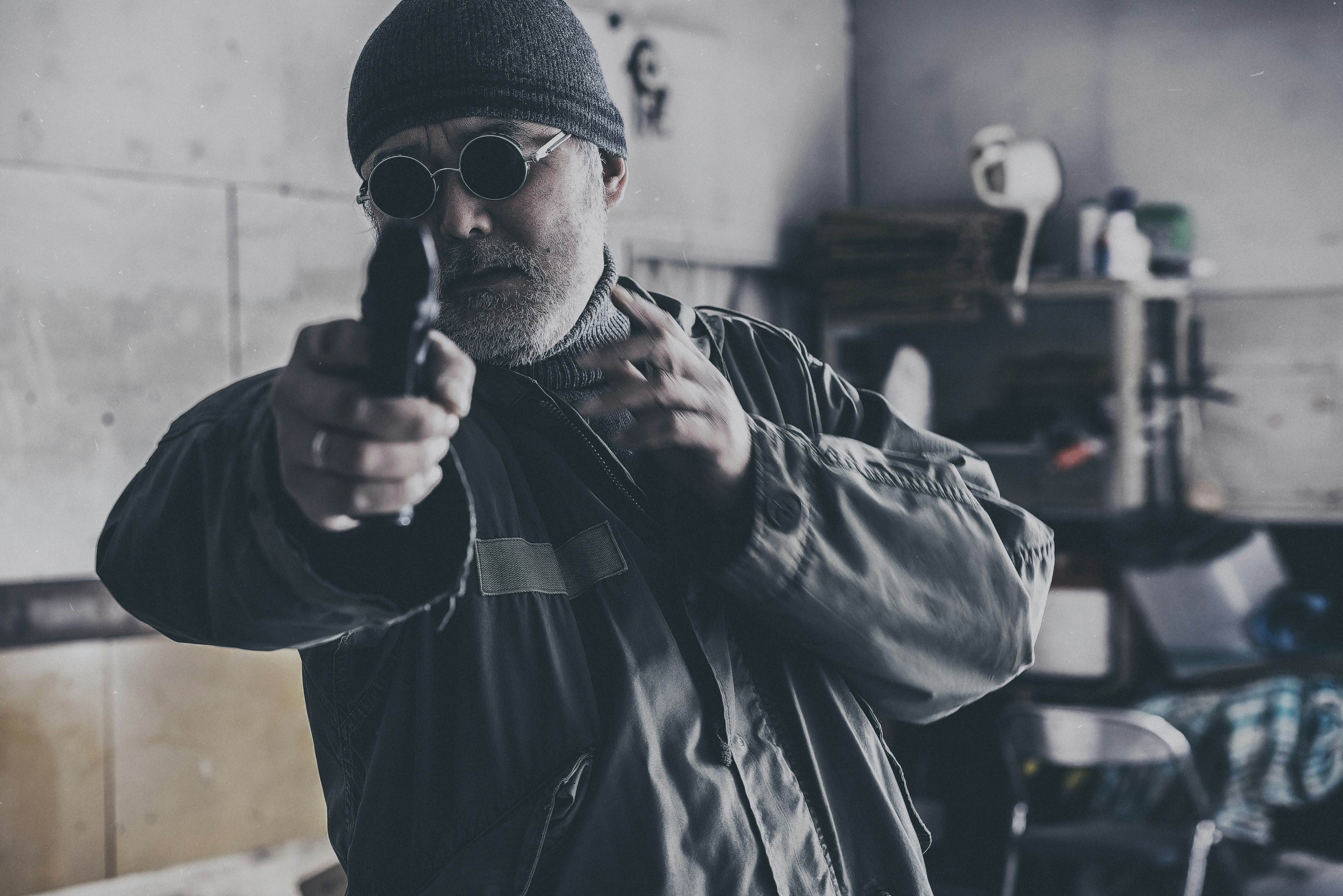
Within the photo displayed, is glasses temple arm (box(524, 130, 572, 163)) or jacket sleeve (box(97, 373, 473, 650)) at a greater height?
glasses temple arm (box(524, 130, 572, 163))

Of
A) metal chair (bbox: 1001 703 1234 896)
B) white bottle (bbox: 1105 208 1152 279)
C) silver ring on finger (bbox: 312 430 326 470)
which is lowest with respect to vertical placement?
metal chair (bbox: 1001 703 1234 896)

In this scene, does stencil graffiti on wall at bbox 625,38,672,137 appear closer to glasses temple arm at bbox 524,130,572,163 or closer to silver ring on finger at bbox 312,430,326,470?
glasses temple arm at bbox 524,130,572,163

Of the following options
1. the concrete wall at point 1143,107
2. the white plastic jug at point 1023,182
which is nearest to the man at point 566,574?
the white plastic jug at point 1023,182

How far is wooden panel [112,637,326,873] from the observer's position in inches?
98.6

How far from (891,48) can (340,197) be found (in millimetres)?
3092

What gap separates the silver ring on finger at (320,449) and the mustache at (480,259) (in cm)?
42

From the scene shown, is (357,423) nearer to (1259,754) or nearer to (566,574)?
(566,574)

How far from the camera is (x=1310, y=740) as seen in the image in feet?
11.0

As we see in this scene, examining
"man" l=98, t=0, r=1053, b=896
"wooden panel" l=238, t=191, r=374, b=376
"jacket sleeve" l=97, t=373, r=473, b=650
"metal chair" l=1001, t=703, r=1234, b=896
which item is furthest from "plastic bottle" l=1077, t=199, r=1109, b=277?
"jacket sleeve" l=97, t=373, r=473, b=650

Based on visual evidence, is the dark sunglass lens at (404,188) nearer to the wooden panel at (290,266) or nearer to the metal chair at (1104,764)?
the wooden panel at (290,266)

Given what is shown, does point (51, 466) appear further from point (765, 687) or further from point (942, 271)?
point (942, 271)

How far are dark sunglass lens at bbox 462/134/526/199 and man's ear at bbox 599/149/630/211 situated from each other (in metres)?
0.24

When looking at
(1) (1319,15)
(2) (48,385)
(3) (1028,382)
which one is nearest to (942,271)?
(3) (1028,382)

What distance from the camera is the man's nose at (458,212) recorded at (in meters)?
1.05
